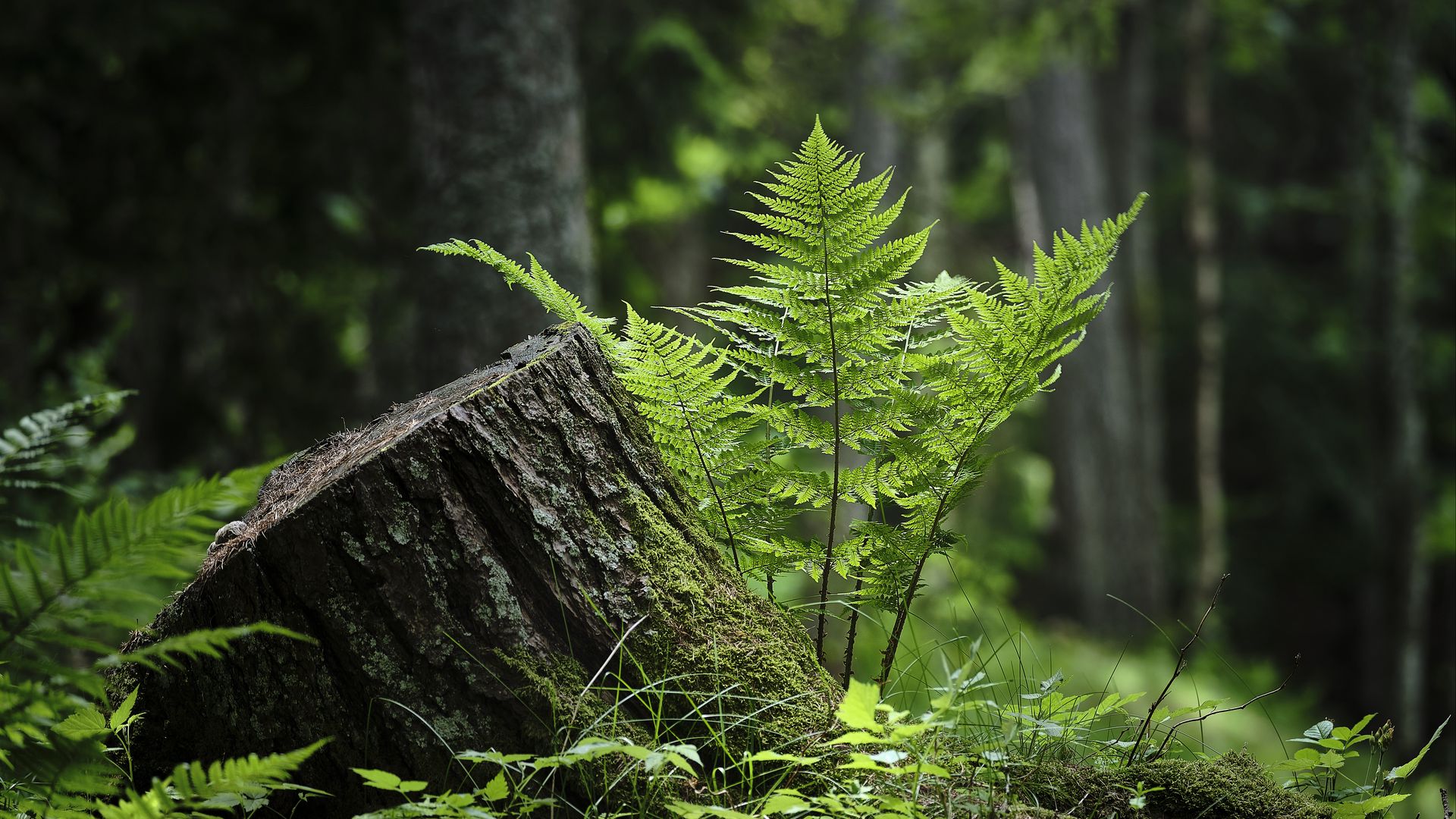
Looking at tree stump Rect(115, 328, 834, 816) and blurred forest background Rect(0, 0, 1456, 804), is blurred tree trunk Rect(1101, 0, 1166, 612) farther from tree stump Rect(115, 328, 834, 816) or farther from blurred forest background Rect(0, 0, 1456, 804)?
tree stump Rect(115, 328, 834, 816)

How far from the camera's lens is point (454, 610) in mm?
1652

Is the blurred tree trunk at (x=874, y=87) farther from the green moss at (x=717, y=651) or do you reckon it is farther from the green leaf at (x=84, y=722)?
the green leaf at (x=84, y=722)

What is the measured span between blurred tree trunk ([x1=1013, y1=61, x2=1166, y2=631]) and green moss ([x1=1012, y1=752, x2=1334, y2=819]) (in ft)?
32.1

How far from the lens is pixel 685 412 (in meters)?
1.94

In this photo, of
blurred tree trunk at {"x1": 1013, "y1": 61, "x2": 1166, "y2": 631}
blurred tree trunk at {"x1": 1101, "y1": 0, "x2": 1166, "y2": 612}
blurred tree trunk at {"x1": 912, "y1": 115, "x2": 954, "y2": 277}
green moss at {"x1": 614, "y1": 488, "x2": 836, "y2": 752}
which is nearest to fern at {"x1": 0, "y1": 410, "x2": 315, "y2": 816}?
green moss at {"x1": 614, "y1": 488, "x2": 836, "y2": 752}

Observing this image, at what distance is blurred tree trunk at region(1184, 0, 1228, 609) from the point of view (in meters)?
11.4

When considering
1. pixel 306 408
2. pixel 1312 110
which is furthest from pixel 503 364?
pixel 1312 110

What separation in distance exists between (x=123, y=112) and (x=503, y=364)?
18.7ft

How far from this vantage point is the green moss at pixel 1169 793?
5.54ft

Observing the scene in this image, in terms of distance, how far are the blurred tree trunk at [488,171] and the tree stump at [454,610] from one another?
250 cm

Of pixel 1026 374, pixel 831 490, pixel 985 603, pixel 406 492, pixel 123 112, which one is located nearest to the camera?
pixel 406 492

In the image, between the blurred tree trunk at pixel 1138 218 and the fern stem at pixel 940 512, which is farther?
the blurred tree trunk at pixel 1138 218

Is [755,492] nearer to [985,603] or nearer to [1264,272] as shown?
[985,603]

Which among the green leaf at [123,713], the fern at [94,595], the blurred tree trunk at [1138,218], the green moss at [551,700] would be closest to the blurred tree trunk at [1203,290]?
the blurred tree trunk at [1138,218]
